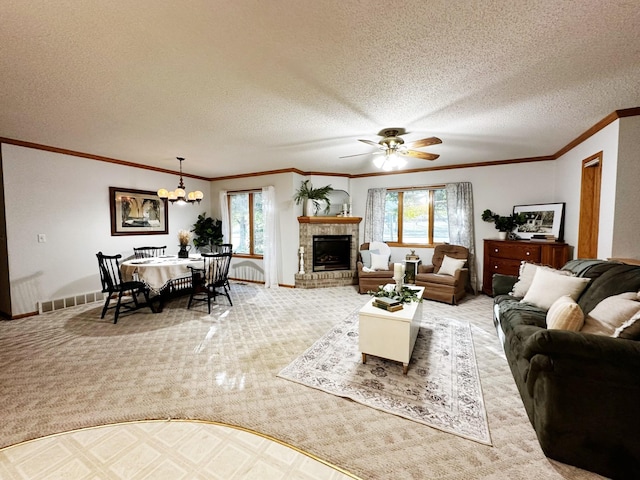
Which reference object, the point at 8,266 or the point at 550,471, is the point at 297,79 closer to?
the point at 550,471

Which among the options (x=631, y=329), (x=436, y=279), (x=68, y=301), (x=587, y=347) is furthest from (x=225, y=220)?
(x=631, y=329)

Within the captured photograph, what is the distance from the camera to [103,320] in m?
3.80

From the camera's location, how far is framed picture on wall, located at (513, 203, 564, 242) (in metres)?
4.43

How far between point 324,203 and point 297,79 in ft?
13.1

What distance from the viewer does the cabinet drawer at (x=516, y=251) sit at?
431 centimetres

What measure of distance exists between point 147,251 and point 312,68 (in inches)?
191

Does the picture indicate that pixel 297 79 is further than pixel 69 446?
Yes

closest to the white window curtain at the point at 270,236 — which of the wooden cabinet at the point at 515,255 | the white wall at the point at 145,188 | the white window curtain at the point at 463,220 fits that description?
the white wall at the point at 145,188

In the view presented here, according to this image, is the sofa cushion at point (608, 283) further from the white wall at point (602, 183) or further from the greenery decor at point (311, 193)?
the greenery decor at point (311, 193)

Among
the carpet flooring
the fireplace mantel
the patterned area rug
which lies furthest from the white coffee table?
the fireplace mantel

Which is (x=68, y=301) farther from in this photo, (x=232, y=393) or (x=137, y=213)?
(x=232, y=393)

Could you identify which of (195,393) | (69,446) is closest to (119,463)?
(69,446)

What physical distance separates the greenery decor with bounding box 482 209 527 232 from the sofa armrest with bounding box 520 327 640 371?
12.9 ft

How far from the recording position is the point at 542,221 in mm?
4660
